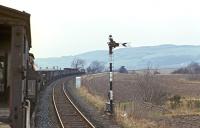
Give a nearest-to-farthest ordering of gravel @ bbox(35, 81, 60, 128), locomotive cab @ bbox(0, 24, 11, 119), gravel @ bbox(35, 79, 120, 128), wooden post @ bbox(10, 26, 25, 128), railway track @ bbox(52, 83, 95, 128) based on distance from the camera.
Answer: wooden post @ bbox(10, 26, 25, 128)
locomotive cab @ bbox(0, 24, 11, 119)
railway track @ bbox(52, 83, 95, 128)
gravel @ bbox(35, 79, 120, 128)
gravel @ bbox(35, 81, 60, 128)

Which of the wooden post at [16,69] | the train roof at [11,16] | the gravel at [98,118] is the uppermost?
the train roof at [11,16]

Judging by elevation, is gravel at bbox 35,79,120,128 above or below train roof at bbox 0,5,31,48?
below

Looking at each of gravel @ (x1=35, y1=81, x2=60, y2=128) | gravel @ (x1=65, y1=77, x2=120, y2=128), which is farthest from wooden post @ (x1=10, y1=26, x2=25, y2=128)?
gravel @ (x1=35, y1=81, x2=60, y2=128)

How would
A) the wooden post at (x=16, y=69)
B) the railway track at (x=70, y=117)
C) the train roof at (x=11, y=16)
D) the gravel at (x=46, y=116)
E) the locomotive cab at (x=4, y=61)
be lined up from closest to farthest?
the wooden post at (x=16, y=69) → the train roof at (x=11, y=16) → the locomotive cab at (x=4, y=61) → the railway track at (x=70, y=117) → the gravel at (x=46, y=116)

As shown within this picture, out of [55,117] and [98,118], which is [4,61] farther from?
[55,117]

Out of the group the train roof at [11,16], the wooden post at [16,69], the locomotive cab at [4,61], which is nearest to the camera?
the wooden post at [16,69]

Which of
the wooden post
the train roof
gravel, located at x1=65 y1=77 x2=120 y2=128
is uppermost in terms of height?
the train roof

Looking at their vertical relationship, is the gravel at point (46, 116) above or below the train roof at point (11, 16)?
below

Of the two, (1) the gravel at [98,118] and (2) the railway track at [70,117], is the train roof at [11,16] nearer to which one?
(2) the railway track at [70,117]

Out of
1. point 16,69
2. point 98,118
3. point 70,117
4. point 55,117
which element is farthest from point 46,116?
Answer: point 16,69

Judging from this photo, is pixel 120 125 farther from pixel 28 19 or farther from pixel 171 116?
pixel 28 19

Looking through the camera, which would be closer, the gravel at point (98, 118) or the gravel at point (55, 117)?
the gravel at point (98, 118)

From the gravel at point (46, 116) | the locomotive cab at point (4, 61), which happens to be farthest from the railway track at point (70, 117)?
the locomotive cab at point (4, 61)

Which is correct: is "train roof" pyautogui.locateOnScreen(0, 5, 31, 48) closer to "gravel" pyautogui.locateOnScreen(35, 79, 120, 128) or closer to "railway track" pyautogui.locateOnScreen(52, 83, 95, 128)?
"railway track" pyautogui.locateOnScreen(52, 83, 95, 128)
